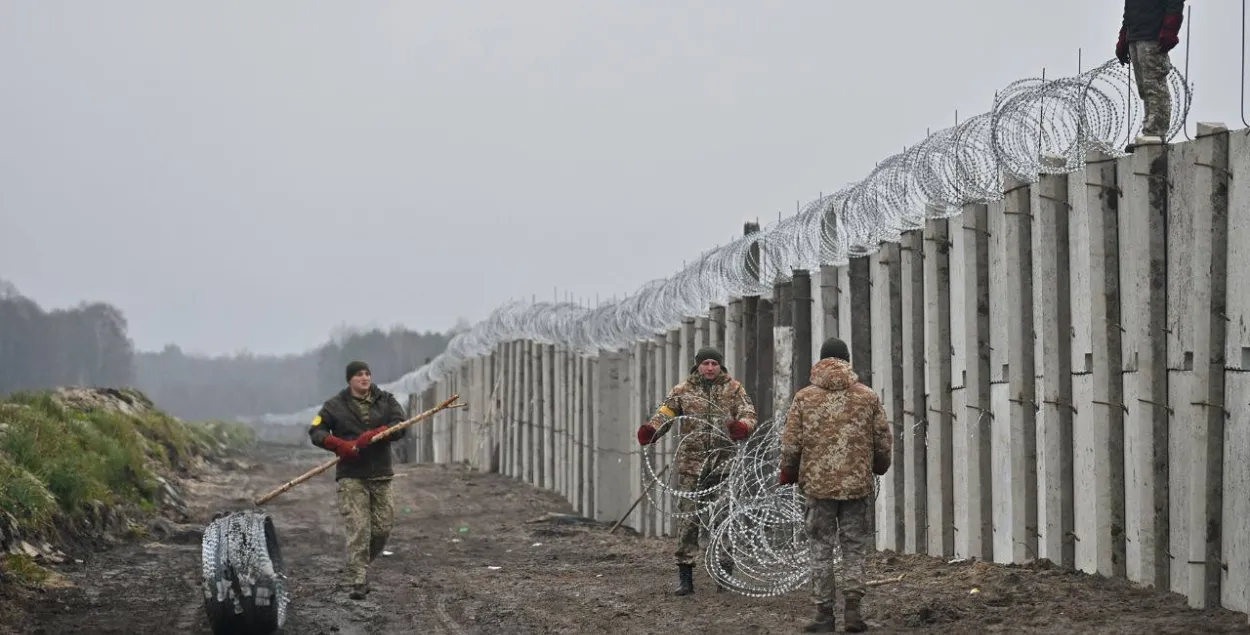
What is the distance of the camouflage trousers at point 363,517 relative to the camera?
11.0 m

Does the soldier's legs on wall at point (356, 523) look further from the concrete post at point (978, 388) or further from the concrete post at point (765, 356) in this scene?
the concrete post at point (978, 388)

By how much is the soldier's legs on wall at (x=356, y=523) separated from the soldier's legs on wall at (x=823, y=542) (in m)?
3.98

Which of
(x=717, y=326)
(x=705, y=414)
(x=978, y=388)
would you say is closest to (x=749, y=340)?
(x=717, y=326)

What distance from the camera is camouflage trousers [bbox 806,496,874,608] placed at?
319 inches

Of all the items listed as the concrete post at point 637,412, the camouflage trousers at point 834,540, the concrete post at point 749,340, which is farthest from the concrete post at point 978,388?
the concrete post at point 637,412

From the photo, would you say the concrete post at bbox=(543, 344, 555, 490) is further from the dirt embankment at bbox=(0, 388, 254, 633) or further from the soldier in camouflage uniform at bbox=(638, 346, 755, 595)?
the soldier in camouflage uniform at bbox=(638, 346, 755, 595)

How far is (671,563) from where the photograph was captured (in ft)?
42.1

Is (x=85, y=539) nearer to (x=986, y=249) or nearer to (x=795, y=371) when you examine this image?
(x=795, y=371)

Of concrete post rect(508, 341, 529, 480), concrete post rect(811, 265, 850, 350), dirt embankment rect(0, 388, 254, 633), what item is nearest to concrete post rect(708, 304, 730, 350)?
concrete post rect(811, 265, 850, 350)

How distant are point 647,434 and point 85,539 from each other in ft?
19.2

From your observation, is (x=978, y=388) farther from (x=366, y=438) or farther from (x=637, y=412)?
(x=637, y=412)

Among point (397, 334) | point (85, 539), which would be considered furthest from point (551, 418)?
point (397, 334)

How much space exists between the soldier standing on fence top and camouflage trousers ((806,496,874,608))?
2.71 metres

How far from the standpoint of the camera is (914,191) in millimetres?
10547
